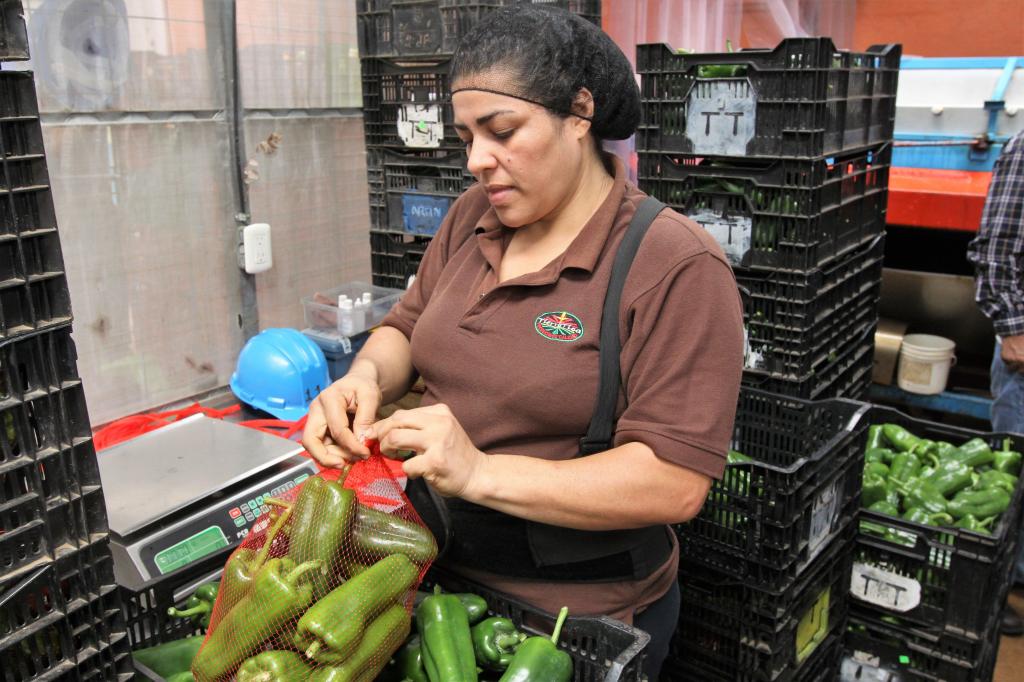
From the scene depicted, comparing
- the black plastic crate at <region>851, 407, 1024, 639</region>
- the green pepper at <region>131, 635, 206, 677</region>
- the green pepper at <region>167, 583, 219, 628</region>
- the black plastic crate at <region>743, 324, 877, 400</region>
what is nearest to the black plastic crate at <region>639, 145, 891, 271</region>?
the black plastic crate at <region>743, 324, 877, 400</region>

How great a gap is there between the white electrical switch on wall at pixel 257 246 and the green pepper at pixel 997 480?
10.2 ft

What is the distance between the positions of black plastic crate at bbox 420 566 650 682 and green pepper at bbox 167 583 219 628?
0.58m

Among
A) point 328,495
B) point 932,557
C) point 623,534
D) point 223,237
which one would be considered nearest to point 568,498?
point 623,534

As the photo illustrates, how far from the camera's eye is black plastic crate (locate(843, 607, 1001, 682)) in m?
2.74

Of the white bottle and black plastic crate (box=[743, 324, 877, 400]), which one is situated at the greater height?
the white bottle

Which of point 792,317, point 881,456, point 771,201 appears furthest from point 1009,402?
point 771,201

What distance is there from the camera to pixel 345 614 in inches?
59.0

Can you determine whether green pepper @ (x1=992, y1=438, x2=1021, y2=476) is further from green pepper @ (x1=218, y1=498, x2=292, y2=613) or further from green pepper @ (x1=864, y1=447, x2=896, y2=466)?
green pepper @ (x1=218, y1=498, x2=292, y2=613)

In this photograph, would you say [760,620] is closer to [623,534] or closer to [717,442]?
[623,534]

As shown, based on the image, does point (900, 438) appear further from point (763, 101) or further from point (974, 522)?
point (763, 101)

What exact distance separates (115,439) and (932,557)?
9.33 ft

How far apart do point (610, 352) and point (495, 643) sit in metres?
0.62

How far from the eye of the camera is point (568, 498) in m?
1.57

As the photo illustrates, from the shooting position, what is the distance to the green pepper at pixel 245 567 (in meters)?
1.60
